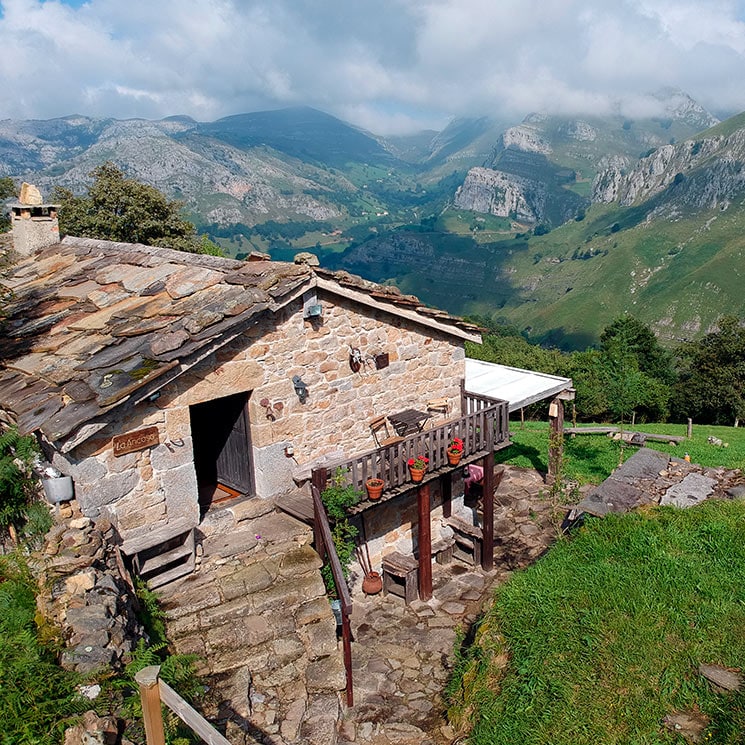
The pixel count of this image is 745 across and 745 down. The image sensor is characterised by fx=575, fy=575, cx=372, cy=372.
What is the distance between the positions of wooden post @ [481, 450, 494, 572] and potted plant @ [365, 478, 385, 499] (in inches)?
125

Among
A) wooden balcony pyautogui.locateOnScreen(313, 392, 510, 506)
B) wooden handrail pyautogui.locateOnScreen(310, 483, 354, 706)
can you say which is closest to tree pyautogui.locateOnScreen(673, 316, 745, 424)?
wooden balcony pyautogui.locateOnScreen(313, 392, 510, 506)

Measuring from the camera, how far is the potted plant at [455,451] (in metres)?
11.0

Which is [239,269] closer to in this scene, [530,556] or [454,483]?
[454,483]

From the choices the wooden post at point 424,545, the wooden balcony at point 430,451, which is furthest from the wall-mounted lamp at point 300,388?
the wooden post at point 424,545

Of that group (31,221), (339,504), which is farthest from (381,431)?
(31,221)

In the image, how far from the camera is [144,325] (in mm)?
8398

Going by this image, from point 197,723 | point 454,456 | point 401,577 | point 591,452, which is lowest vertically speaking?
point 591,452

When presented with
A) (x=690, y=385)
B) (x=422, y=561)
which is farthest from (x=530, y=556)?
(x=690, y=385)

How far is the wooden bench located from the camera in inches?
499

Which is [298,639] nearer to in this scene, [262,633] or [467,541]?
[262,633]

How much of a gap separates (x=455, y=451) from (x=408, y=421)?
1.07m

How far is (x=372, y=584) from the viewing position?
11430 millimetres

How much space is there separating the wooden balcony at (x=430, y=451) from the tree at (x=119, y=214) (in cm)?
1536

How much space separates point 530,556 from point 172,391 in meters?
9.28
